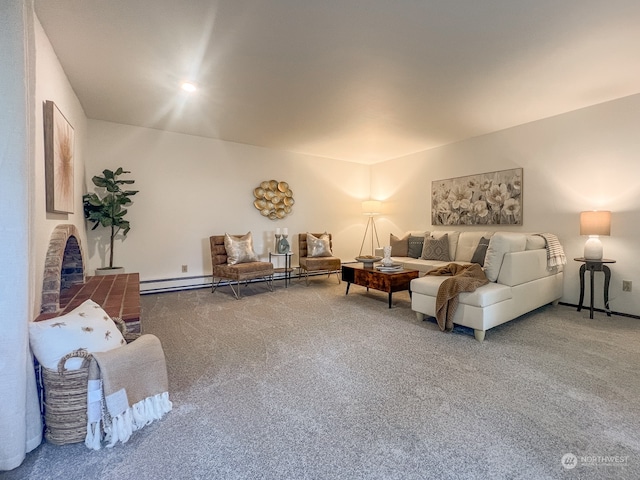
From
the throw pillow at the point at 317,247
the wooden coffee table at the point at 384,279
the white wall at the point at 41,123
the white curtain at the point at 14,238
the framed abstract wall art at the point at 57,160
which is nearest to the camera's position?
the white curtain at the point at 14,238

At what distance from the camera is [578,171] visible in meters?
3.69

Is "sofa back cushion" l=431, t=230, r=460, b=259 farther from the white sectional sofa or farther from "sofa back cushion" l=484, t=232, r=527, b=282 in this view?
"sofa back cushion" l=484, t=232, r=527, b=282

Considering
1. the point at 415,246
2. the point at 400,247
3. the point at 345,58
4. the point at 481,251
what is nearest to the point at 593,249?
the point at 481,251

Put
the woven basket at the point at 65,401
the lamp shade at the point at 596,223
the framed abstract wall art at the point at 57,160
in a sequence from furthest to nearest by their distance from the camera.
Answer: the lamp shade at the point at 596,223 → the framed abstract wall art at the point at 57,160 → the woven basket at the point at 65,401

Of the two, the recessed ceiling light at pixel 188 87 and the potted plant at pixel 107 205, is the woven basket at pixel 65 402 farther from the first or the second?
the potted plant at pixel 107 205

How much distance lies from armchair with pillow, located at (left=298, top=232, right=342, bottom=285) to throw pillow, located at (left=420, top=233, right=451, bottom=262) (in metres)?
1.48

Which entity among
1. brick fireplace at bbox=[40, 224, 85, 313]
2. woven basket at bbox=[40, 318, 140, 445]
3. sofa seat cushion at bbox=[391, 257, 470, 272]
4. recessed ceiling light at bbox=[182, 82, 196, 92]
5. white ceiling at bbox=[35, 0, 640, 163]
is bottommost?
woven basket at bbox=[40, 318, 140, 445]

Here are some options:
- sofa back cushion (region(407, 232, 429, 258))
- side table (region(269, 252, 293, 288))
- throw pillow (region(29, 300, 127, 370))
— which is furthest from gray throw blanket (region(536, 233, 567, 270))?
throw pillow (region(29, 300, 127, 370))

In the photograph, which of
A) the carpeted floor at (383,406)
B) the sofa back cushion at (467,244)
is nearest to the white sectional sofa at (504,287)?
the carpeted floor at (383,406)

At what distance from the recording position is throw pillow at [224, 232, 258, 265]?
4.48 m

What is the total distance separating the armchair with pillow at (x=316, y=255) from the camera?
5008mm

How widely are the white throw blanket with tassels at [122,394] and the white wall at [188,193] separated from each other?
3.33m

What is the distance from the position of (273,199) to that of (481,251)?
3549mm

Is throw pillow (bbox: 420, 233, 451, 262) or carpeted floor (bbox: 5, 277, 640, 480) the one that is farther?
throw pillow (bbox: 420, 233, 451, 262)
